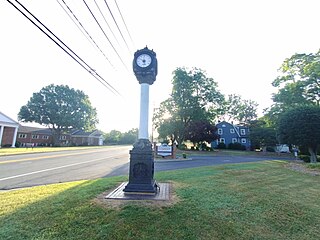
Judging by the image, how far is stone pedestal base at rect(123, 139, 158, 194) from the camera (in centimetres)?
556

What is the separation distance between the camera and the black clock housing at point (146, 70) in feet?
21.1

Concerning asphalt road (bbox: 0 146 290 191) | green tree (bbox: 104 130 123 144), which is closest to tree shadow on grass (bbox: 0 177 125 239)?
asphalt road (bbox: 0 146 290 191)

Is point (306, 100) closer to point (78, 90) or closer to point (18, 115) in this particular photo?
point (78, 90)

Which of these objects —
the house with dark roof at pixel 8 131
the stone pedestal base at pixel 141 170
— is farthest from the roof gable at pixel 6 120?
the stone pedestal base at pixel 141 170

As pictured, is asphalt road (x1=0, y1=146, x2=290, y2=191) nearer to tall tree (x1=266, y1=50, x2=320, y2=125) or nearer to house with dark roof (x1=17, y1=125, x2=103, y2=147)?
tall tree (x1=266, y1=50, x2=320, y2=125)

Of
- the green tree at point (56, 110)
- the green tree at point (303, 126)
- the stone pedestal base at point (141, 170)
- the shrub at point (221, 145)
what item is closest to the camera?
the stone pedestal base at point (141, 170)

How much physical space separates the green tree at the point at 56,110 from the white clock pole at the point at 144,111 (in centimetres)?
4652

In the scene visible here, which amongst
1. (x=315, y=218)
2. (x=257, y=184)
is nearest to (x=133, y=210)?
(x=315, y=218)

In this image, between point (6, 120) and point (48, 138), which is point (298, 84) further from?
point (48, 138)

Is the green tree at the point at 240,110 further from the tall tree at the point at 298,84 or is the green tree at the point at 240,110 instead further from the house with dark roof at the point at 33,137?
the house with dark roof at the point at 33,137

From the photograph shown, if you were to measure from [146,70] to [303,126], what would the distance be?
13781 millimetres

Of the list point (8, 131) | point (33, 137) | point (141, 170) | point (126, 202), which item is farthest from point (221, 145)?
point (33, 137)

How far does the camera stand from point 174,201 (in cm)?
484

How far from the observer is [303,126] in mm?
14227
